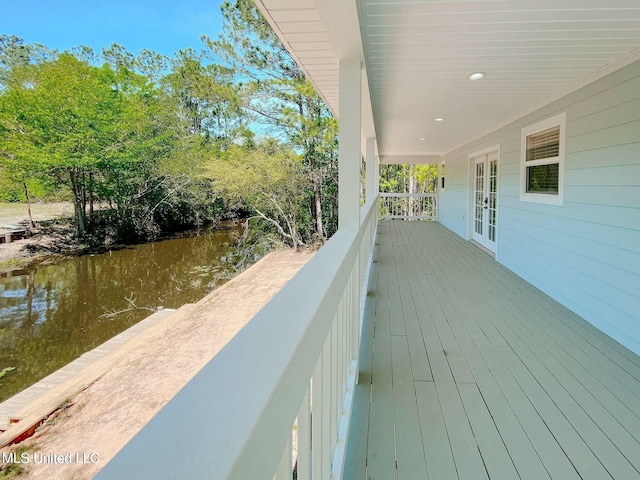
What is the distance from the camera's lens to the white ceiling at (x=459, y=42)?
2.11 meters

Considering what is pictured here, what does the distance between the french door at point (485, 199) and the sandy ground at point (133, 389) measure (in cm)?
546

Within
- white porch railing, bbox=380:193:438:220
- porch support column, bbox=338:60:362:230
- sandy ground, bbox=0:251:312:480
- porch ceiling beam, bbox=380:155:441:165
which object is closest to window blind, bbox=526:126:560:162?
porch support column, bbox=338:60:362:230

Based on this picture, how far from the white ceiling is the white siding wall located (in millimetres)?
304

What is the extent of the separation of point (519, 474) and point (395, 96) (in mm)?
3669

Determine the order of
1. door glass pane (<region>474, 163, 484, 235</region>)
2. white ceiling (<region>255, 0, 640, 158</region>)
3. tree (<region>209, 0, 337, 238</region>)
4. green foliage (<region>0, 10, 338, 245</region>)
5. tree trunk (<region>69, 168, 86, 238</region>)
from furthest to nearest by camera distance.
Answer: tree trunk (<region>69, 168, 86, 238</region>)
tree (<region>209, 0, 337, 238</region>)
green foliage (<region>0, 10, 338, 245</region>)
door glass pane (<region>474, 163, 484, 235</region>)
white ceiling (<region>255, 0, 640, 158</region>)

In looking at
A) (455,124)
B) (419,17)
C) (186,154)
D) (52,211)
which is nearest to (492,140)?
(455,124)

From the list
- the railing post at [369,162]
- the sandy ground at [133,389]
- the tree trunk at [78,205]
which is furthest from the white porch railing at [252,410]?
the tree trunk at [78,205]

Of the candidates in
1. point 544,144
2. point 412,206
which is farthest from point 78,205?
point 544,144

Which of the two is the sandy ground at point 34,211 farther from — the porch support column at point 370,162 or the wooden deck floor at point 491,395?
the wooden deck floor at point 491,395

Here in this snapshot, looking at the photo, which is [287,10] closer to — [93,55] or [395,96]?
[395,96]

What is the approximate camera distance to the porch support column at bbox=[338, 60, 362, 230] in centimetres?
246

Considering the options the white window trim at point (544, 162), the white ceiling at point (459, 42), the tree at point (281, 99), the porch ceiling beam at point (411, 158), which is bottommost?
the white window trim at point (544, 162)

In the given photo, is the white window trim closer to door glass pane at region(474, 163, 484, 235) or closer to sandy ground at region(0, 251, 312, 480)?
door glass pane at region(474, 163, 484, 235)

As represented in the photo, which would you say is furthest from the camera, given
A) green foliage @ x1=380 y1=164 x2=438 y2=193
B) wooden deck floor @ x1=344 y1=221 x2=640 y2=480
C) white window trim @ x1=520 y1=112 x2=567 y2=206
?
green foliage @ x1=380 y1=164 x2=438 y2=193
